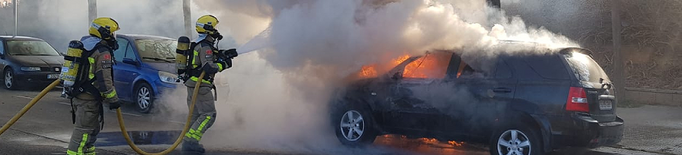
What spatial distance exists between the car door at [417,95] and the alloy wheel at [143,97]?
4763 mm

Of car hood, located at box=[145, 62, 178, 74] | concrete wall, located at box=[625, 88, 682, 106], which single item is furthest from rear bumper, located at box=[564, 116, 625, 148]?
concrete wall, located at box=[625, 88, 682, 106]

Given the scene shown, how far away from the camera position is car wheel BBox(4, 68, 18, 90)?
614 inches

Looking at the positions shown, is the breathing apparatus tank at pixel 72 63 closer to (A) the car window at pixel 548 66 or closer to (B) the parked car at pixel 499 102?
(B) the parked car at pixel 499 102

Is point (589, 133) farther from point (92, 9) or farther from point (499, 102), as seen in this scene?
point (92, 9)

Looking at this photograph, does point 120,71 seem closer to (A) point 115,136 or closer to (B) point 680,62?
(A) point 115,136

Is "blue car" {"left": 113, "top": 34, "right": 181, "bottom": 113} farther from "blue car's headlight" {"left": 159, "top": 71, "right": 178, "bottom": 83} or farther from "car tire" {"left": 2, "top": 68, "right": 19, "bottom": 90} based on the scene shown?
"car tire" {"left": 2, "top": 68, "right": 19, "bottom": 90}

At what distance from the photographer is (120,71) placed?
12.0m

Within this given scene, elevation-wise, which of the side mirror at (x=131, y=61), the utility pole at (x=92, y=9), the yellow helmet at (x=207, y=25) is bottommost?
the side mirror at (x=131, y=61)

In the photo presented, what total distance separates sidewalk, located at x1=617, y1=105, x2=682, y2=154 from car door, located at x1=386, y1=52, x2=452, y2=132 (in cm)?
281

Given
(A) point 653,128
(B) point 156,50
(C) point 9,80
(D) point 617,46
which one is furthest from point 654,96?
(C) point 9,80

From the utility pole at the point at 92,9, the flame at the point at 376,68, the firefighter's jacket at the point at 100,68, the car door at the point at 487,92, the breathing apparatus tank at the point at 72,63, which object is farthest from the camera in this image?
the utility pole at the point at 92,9

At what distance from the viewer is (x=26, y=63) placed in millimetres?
15594

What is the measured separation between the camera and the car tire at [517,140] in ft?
23.3

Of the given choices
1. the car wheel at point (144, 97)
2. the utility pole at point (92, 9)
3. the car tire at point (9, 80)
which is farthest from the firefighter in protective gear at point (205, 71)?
the utility pole at point (92, 9)
